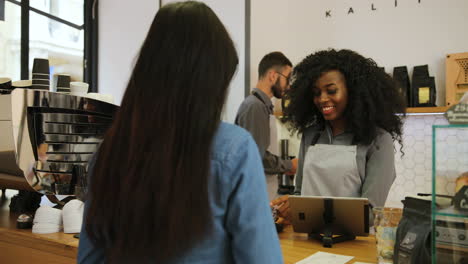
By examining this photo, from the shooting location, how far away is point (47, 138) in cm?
163

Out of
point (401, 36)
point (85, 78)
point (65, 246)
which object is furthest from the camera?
point (85, 78)

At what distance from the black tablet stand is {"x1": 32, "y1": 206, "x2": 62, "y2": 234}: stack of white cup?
3.14 feet

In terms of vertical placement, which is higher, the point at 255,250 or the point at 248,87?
the point at 248,87

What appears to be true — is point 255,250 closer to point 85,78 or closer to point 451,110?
point 451,110

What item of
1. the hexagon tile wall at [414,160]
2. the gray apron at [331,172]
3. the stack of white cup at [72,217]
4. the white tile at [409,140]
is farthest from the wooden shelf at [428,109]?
the stack of white cup at [72,217]

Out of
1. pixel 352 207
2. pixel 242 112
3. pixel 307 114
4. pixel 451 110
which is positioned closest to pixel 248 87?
pixel 242 112

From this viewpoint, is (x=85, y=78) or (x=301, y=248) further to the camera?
(x=85, y=78)

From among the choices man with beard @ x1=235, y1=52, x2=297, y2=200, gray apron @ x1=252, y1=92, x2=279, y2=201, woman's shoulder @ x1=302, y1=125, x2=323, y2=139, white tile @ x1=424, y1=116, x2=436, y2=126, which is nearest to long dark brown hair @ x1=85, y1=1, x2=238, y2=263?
woman's shoulder @ x1=302, y1=125, x2=323, y2=139

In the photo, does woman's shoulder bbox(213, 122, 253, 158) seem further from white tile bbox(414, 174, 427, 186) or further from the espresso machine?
white tile bbox(414, 174, 427, 186)

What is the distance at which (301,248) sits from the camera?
4.75 feet

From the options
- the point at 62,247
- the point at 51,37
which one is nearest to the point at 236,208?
the point at 62,247

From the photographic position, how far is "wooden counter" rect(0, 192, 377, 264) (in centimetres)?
139

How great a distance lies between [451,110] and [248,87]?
2468 mm

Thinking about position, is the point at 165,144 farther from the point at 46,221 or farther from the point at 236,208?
the point at 46,221
